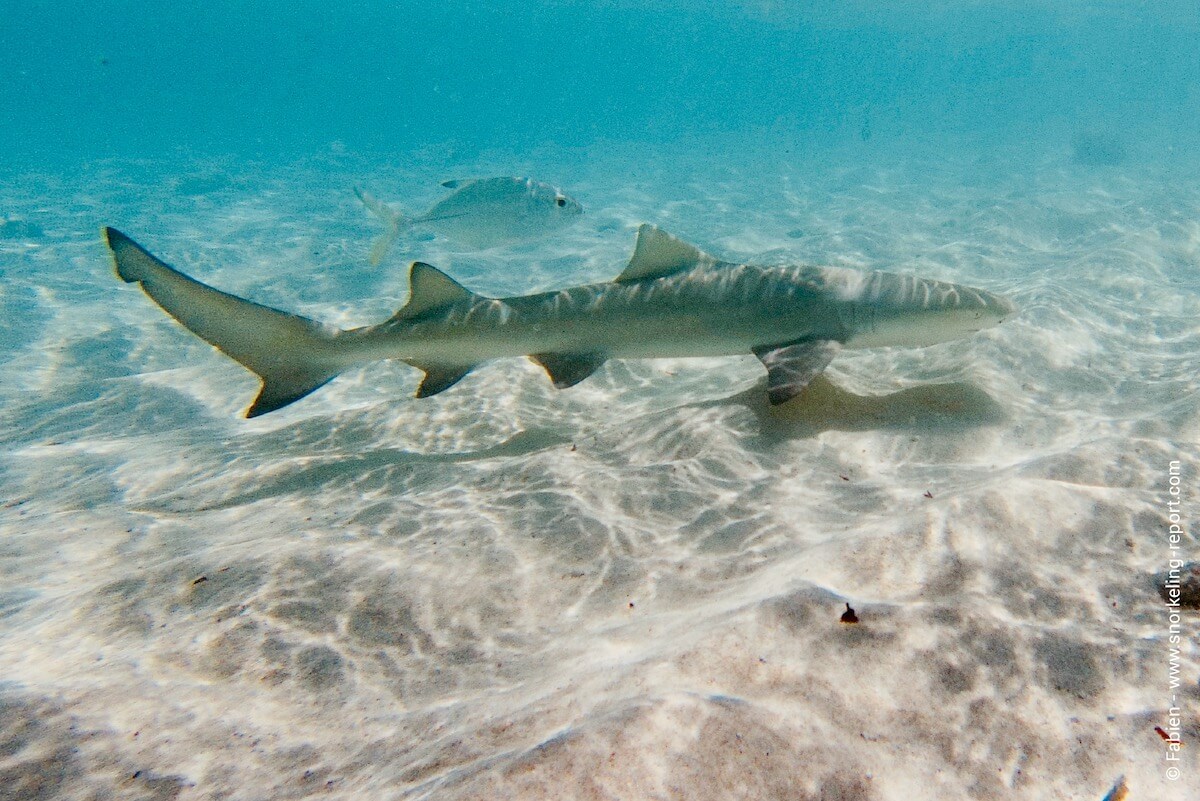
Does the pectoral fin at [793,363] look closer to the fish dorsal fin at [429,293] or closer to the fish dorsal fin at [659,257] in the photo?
the fish dorsal fin at [659,257]

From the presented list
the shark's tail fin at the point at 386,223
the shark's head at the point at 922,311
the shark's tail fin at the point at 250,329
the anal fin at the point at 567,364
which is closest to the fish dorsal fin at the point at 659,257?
the anal fin at the point at 567,364

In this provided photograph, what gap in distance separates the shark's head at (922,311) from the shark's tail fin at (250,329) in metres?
4.45

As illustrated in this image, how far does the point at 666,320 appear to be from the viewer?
203 inches

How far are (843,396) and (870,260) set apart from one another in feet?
33.5

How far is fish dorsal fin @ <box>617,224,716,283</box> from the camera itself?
525 centimetres

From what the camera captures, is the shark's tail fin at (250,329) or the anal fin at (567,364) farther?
the anal fin at (567,364)

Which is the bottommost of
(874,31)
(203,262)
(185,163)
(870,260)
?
(870,260)

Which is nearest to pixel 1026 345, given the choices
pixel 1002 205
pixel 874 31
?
pixel 1002 205

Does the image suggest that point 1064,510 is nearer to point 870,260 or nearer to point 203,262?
point 870,260

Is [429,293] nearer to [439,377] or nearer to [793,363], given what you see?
[439,377]

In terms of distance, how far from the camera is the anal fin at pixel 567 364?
16.8 feet

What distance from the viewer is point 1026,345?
22.0 ft

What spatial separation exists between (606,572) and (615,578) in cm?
7

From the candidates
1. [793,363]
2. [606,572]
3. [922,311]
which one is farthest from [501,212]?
[606,572]
